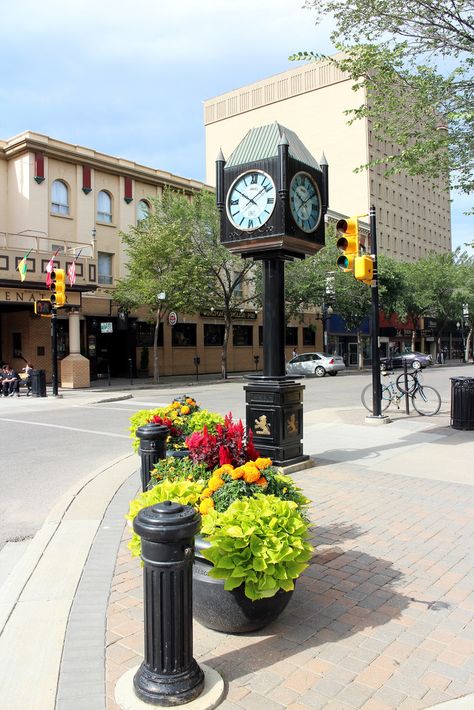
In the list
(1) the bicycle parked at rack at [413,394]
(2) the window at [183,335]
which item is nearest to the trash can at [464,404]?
(1) the bicycle parked at rack at [413,394]

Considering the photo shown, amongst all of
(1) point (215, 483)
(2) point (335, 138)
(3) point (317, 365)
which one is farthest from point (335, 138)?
(1) point (215, 483)

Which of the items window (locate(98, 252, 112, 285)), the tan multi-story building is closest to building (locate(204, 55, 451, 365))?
the tan multi-story building

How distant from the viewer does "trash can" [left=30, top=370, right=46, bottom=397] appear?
21250 millimetres

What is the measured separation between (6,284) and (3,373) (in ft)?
12.1

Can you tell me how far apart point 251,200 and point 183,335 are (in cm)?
2891

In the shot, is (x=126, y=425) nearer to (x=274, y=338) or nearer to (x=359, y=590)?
(x=274, y=338)

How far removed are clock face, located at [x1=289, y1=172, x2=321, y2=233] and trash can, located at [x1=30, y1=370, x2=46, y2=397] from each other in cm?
1609

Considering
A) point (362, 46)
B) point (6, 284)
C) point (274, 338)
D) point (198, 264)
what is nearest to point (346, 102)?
point (198, 264)

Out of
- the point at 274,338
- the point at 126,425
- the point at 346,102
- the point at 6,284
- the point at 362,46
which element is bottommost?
the point at 126,425

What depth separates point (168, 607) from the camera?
2611mm

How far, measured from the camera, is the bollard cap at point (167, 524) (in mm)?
2576

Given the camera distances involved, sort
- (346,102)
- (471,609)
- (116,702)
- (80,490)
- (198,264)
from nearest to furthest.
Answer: (116,702)
(471,609)
(80,490)
(198,264)
(346,102)

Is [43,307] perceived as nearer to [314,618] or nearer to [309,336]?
[314,618]

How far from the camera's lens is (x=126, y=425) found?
1328 cm
